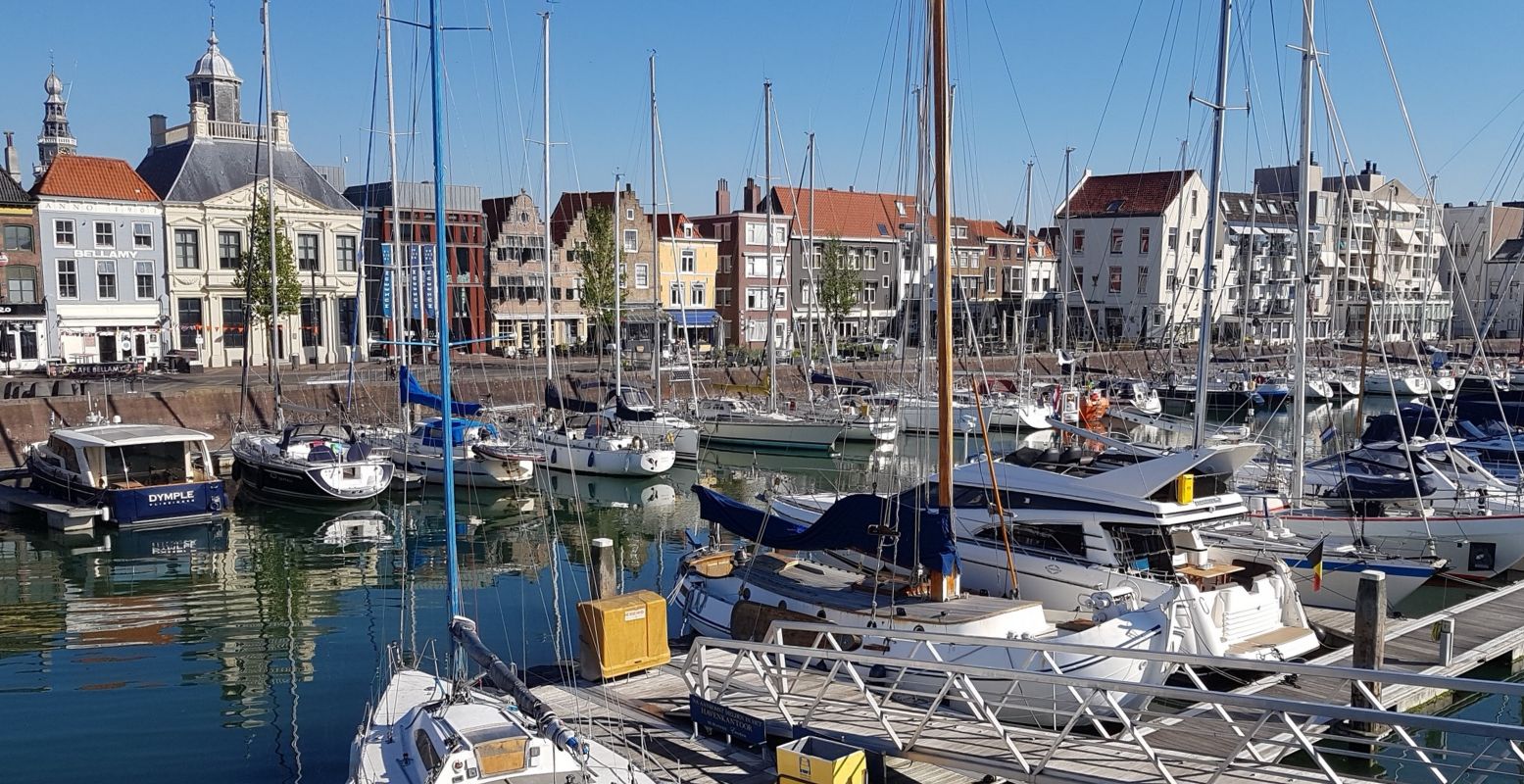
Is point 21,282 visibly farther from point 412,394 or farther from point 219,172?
point 412,394

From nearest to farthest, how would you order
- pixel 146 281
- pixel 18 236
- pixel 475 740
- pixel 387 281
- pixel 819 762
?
pixel 475 740 → pixel 819 762 → pixel 387 281 → pixel 18 236 → pixel 146 281

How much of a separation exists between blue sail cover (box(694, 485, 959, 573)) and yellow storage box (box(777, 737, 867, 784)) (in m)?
4.78

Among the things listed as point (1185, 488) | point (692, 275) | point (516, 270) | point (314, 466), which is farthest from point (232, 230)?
point (1185, 488)

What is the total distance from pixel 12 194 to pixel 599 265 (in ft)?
88.0

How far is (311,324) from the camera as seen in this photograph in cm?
6116

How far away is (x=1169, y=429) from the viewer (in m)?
51.3

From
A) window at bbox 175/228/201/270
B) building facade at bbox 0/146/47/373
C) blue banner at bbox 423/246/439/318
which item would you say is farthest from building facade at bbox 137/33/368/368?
blue banner at bbox 423/246/439/318

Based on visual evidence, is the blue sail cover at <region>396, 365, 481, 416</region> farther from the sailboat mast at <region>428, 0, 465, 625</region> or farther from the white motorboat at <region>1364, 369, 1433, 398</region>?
the white motorboat at <region>1364, 369, 1433, 398</region>

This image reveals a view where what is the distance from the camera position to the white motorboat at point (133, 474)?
31109 mm

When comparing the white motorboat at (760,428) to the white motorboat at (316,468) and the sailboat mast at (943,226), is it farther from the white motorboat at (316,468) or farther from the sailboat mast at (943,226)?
the sailboat mast at (943,226)

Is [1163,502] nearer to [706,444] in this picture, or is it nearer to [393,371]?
[706,444]

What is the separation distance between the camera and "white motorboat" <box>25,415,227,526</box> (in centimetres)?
3111

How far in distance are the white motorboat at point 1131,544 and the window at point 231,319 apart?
47314mm

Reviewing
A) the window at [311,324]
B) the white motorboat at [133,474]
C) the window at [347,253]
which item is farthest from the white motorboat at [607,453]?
the window at [347,253]
